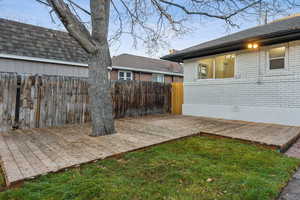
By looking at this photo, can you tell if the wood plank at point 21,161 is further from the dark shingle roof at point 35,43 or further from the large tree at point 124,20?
the dark shingle roof at point 35,43

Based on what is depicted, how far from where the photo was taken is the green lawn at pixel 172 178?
1.90 meters

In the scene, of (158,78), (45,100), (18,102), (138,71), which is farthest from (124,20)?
(158,78)

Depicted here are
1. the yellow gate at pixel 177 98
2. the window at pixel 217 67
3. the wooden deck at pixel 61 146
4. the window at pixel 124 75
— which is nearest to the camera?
the wooden deck at pixel 61 146

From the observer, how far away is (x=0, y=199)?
1.80m

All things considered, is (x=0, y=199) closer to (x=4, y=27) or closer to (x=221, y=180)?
(x=221, y=180)

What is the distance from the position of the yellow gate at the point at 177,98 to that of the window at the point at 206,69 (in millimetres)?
1256

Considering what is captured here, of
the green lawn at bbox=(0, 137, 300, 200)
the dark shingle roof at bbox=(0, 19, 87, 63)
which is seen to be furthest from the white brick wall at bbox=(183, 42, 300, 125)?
the dark shingle roof at bbox=(0, 19, 87, 63)

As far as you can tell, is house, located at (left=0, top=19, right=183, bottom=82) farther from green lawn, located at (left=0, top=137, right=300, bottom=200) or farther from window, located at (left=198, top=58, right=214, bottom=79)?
green lawn, located at (left=0, top=137, right=300, bottom=200)

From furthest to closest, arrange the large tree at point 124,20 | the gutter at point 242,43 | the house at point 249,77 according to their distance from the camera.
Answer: the house at point 249,77 → the gutter at point 242,43 → the large tree at point 124,20

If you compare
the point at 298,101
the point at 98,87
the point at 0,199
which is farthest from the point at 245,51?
the point at 0,199

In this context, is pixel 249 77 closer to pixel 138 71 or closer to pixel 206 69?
pixel 206 69

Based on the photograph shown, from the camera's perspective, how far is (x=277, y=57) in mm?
6168

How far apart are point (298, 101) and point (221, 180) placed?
5.50 m

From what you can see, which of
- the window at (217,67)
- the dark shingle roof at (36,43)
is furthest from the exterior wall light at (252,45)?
the dark shingle roof at (36,43)
